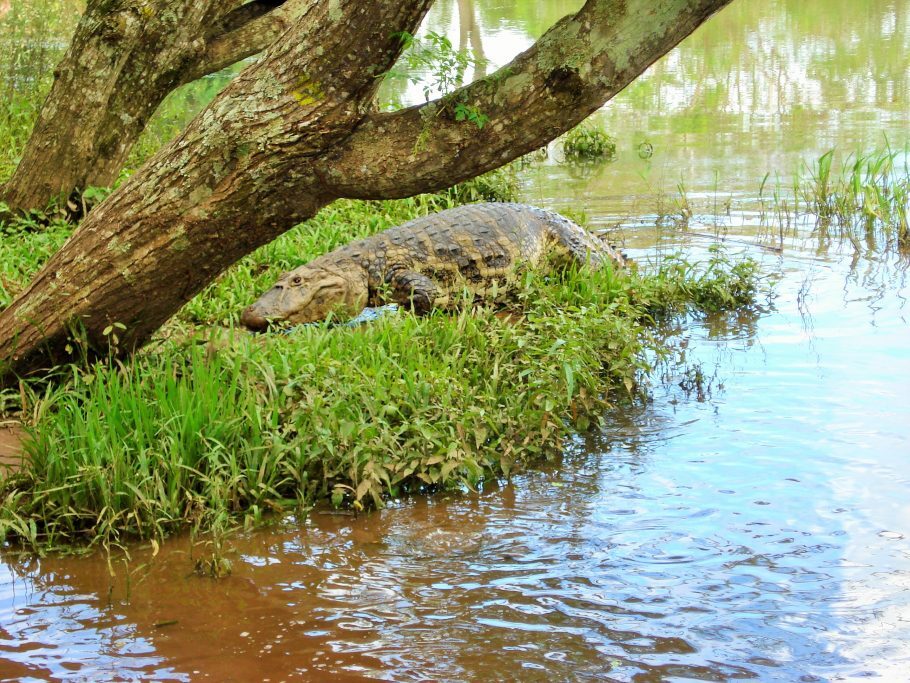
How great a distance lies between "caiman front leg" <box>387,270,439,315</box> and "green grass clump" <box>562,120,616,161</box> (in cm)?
551

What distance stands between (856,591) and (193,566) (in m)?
2.40

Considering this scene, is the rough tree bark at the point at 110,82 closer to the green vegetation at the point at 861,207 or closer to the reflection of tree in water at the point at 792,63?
the green vegetation at the point at 861,207

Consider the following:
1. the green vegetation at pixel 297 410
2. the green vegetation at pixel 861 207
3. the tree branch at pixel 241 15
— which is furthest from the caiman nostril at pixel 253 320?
the green vegetation at pixel 861 207

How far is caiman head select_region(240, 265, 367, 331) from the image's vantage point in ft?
19.1

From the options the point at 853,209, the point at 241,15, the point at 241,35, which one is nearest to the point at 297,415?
the point at 241,35

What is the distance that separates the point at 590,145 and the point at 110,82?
613cm

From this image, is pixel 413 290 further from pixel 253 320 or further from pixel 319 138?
pixel 319 138

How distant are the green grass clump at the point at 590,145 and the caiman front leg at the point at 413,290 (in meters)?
5.51

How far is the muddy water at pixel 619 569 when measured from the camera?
10.2 feet

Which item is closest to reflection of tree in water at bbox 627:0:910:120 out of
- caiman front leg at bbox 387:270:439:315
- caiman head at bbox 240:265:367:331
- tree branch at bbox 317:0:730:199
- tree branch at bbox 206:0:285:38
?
tree branch at bbox 206:0:285:38

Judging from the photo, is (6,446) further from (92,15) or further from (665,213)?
(665,213)

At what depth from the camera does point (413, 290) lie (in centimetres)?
634

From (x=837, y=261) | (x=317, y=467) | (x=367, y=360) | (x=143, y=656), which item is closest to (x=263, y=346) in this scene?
(x=367, y=360)

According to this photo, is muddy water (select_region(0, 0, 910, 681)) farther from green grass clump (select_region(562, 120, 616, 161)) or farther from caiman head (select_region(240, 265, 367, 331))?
green grass clump (select_region(562, 120, 616, 161))
